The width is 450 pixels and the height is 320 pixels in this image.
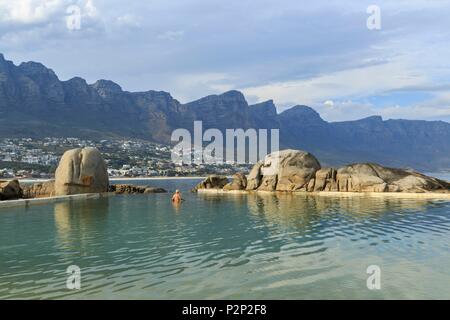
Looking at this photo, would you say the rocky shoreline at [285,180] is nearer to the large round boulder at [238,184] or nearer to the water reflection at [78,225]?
the large round boulder at [238,184]

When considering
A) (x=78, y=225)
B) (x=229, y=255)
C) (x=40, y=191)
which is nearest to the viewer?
(x=229, y=255)

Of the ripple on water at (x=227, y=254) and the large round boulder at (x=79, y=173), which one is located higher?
the large round boulder at (x=79, y=173)

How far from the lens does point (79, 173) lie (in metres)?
55.2

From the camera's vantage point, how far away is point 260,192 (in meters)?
63.0

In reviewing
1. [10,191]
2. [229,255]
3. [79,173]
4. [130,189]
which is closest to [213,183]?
[130,189]

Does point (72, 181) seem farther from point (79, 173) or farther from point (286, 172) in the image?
point (286, 172)

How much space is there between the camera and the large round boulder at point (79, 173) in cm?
→ 5459

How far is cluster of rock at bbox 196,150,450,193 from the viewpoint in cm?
5394

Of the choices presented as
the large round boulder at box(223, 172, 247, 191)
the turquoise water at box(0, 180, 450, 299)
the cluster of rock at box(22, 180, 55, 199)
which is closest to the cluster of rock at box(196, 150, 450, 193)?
the large round boulder at box(223, 172, 247, 191)

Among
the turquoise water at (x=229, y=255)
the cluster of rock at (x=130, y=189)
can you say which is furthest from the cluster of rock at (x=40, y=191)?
the turquoise water at (x=229, y=255)

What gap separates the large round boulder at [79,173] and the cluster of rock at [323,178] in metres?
21.2

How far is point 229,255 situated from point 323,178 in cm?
4281
